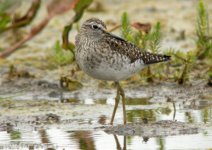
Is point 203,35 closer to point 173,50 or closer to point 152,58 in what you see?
point 173,50

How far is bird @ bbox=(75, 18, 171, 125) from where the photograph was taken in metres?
10.8

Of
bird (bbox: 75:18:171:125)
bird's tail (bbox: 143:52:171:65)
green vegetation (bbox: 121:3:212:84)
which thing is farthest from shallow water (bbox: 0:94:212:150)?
green vegetation (bbox: 121:3:212:84)

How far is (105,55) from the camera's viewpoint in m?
10.8

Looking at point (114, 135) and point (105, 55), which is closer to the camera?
point (114, 135)

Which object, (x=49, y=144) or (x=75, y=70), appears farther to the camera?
(x=75, y=70)

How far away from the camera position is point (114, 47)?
431 inches

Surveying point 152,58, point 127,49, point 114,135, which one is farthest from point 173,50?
point 114,135

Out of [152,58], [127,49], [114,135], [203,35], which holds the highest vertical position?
[203,35]

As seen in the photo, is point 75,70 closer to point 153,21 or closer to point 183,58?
point 183,58

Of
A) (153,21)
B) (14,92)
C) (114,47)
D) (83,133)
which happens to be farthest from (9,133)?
(153,21)

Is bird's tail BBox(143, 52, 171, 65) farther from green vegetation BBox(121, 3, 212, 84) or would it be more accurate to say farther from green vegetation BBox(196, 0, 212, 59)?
green vegetation BBox(196, 0, 212, 59)

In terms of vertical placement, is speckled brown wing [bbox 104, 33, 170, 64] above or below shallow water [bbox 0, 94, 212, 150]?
above

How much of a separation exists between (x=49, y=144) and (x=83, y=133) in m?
0.70

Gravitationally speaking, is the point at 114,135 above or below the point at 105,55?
below
